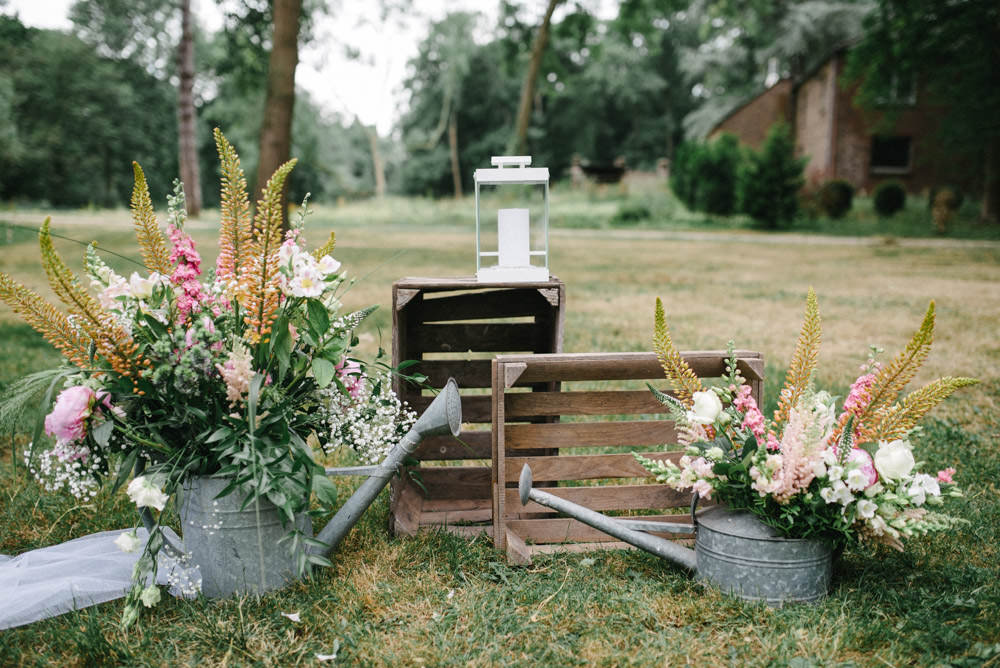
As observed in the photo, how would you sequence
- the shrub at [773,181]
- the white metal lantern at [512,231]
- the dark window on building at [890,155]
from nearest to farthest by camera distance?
the white metal lantern at [512,231], the shrub at [773,181], the dark window on building at [890,155]

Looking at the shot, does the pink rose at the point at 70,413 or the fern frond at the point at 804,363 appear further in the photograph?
the fern frond at the point at 804,363

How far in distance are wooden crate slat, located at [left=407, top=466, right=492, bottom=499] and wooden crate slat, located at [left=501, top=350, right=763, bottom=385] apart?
685 mm

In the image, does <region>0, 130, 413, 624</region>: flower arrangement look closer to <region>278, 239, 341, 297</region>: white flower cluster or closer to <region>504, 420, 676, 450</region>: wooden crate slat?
<region>278, 239, 341, 297</region>: white flower cluster

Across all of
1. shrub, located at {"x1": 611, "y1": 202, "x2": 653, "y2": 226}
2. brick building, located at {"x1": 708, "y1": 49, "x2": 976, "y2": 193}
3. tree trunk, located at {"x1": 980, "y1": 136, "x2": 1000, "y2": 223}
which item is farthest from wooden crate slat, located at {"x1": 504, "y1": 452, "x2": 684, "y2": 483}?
brick building, located at {"x1": 708, "y1": 49, "x2": 976, "y2": 193}

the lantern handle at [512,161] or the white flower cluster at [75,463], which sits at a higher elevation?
the lantern handle at [512,161]

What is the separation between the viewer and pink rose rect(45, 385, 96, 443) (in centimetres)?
→ 192

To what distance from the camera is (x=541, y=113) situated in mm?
41531

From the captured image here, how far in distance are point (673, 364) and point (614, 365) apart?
22cm

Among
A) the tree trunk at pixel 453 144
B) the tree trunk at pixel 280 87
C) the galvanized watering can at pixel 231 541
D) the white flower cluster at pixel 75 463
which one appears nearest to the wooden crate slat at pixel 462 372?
the galvanized watering can at pixel 231 541

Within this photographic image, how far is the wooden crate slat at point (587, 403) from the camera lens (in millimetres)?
2502


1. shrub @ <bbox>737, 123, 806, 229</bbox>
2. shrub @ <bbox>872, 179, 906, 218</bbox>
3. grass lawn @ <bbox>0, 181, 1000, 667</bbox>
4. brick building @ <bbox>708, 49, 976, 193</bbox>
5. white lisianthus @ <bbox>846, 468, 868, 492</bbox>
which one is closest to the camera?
grass lawn @ <bbox>0, 181, 1000, 667</bbox>

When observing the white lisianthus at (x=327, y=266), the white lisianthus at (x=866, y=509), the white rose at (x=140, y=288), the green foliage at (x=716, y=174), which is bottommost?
the white lisianthus at (x=866, y=509)

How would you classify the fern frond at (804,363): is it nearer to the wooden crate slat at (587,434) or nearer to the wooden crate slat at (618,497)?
the wooden crate slat at (587,434)

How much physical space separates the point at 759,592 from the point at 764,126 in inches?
1199
